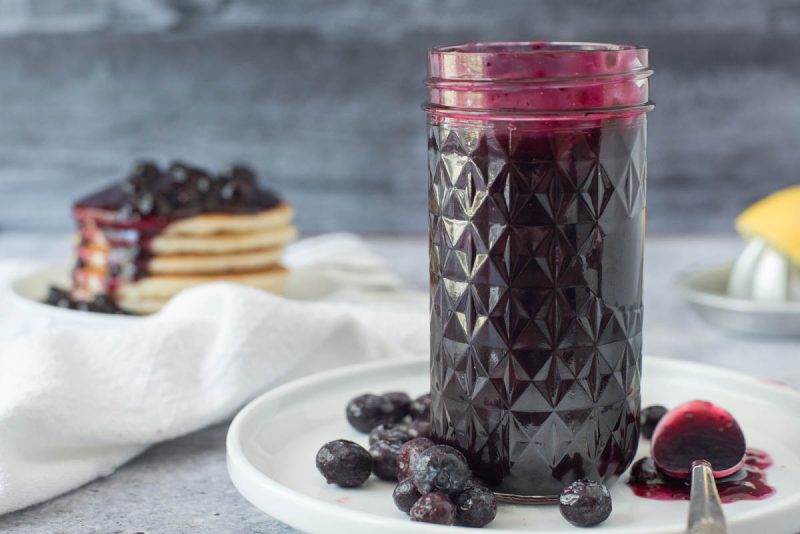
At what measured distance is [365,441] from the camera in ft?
3.76

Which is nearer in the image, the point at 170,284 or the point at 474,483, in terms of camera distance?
the point at 474,483

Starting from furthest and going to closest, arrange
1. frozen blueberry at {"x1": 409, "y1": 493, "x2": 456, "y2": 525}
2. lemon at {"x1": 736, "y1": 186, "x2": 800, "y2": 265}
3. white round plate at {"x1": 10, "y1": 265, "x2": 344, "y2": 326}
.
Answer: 1. lemon at {"x1": 736, "y1": 186, "x2": 800, "y2": 265}
2. white round plate at {"x1": 10, "y1": 265, "x2": 344, "y2": 326}
3. frozen blueberry at {"x1": 409, "y1": 493, "x2": 456, "y2": 525}

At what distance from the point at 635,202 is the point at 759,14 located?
212 centimetres

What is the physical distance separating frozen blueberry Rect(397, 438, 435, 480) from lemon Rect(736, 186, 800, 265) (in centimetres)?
109

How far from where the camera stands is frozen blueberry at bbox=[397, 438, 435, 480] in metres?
0.98

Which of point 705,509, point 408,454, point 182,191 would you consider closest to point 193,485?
point 408,454

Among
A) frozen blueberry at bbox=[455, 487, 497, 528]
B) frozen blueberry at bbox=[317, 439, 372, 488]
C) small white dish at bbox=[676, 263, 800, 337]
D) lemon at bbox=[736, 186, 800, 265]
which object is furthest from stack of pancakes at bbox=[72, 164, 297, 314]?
frozen blueberry at bbox=[455, 487, 497, 528]

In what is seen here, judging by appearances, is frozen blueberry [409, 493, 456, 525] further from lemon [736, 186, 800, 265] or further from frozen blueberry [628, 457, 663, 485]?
lemon [736, 186, 800, 265]

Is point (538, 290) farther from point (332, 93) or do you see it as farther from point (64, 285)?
point (332, 93)

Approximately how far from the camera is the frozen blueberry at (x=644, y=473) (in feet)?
3.30

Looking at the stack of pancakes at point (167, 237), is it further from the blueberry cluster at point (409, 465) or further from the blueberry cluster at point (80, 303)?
the blueberry cluster at point (409, 465)

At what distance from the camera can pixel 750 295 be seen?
6.29 feet

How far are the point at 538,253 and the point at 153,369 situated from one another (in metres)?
0.60

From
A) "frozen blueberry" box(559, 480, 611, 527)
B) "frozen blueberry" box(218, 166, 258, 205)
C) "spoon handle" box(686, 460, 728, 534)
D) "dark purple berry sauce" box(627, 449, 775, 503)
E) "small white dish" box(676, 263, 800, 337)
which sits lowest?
"small white dish" box(676, 263, 800, 337)
